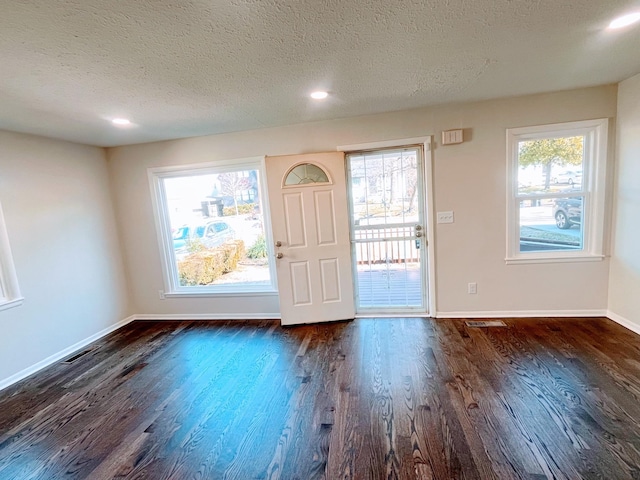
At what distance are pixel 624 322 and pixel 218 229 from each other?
442 cm

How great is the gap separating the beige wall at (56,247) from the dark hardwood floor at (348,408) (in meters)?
0.40

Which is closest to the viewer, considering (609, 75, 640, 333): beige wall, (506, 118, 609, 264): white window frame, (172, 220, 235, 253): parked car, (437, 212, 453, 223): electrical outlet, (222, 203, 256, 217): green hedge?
(609, 75, 640, 333): beige wall

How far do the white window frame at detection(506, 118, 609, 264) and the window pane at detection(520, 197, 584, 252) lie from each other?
0.15 ft

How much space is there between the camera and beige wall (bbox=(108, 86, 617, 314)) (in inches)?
114

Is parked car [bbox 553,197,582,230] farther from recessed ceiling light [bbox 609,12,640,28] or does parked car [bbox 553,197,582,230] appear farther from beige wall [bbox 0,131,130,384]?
beige wall [bbox 0,131,130,384]

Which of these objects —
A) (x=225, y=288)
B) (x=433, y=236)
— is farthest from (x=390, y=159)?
(x=225, y=288)

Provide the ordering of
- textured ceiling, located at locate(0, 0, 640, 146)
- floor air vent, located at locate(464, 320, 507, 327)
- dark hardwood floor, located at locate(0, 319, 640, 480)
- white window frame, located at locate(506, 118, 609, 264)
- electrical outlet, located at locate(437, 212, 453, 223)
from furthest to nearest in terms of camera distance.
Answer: electrical outlet, located at locate(437, 212, 453, 223), floor air vent, located at locate(464, 320, 507, 327), white window frame, located at locate(506, 118, 609, 264), dark hardwood floor, located at locate(0, 319, 640, 480), textured ceiling, located at locate(0, 0, 640, 146)

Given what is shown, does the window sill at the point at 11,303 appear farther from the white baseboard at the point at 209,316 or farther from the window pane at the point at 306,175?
the window pane at the point at 306,175

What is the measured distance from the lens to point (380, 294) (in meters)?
3.54

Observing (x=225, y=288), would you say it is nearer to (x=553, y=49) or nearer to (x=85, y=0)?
(x=85, y=0)

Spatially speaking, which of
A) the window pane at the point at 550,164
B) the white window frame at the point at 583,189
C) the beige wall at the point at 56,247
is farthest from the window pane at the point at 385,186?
the beige wall at the point at 56,247

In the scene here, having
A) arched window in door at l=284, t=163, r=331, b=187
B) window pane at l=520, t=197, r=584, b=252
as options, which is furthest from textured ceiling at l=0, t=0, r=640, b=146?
window pane at l=520, t=197, r=584, b=252

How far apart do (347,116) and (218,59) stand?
1675 millimetres

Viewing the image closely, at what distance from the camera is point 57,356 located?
9.97 ft
